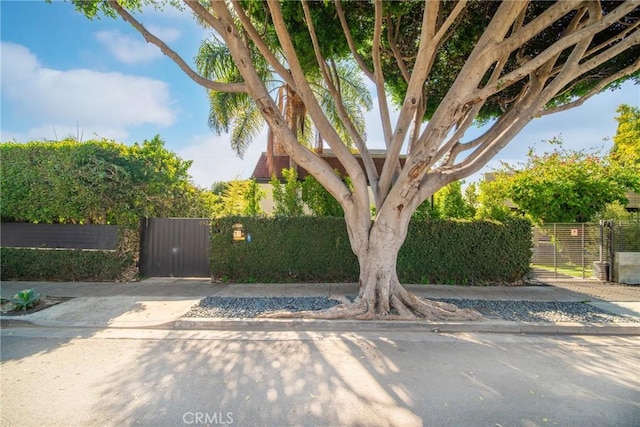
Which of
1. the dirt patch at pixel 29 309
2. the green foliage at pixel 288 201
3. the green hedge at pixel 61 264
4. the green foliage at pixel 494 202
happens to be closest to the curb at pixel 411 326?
the dirt patch at pixel 29 309

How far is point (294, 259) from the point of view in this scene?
9.01 meters

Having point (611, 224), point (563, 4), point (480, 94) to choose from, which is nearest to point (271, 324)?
point (480, 94)

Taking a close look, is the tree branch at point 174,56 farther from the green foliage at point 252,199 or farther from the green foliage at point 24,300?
the green foliage at point 24,300

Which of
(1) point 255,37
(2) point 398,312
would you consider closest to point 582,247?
(2) point 398,312

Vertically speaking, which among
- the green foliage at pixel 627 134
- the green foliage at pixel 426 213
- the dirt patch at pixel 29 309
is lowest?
the dirt patch at pixel 29 309

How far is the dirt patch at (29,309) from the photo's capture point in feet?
19.9

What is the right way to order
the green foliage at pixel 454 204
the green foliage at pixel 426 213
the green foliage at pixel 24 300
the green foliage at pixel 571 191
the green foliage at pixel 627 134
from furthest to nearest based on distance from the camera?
the green foliage at pixel 627 134
the green foliage at pixel 571 191
the green foliage at pixel 454 204
the green foliage at pixel 426 213
the green foliage at pixel 24 300

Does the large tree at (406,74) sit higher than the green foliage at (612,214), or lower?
higher

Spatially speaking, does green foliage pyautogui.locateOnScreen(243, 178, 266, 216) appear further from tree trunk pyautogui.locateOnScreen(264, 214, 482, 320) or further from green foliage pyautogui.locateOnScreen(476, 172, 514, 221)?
green foliage pyautogui.locateOnScreen(476, 172, 514, 221)

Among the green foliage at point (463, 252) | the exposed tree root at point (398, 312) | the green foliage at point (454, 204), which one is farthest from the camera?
the green foliage at point (454, 204)

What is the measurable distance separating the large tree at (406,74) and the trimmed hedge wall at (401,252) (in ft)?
7.27

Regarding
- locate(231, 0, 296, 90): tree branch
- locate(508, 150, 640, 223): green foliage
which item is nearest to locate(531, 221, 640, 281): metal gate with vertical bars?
locate(508, 150, 640, 223): green foliage

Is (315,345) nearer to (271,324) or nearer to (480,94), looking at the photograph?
(271,324)

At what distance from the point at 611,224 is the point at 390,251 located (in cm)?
876
